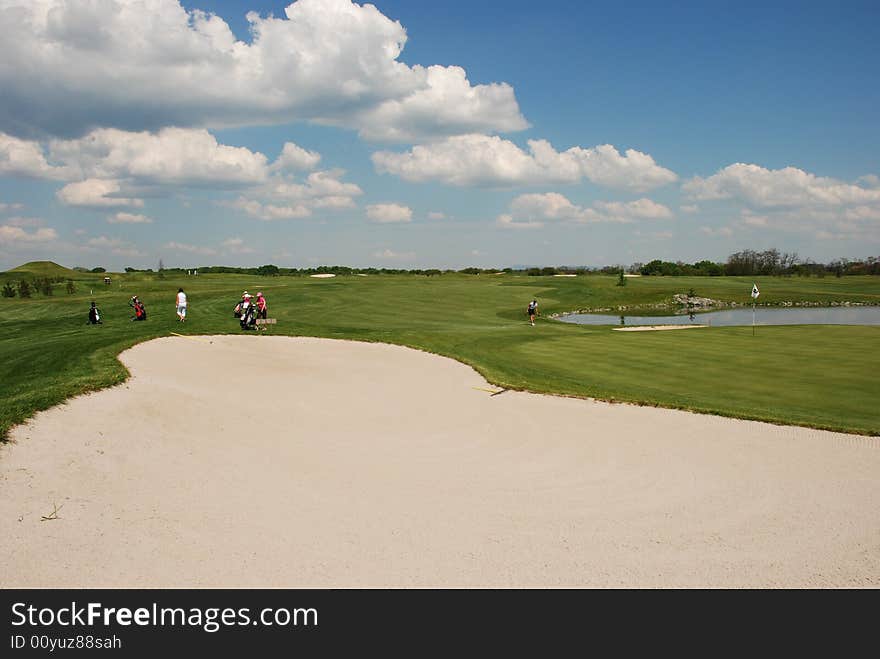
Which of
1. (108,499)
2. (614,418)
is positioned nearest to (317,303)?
(614,418)

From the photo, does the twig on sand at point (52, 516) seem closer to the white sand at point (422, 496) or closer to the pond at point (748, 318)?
the white sand at point (422, 496)

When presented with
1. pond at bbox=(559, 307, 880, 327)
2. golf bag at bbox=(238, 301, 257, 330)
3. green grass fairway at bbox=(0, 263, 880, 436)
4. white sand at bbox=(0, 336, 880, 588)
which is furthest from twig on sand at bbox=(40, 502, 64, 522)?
pond at bbox=(559, 307, 880, 327)

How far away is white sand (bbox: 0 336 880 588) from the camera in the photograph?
22.1 feet

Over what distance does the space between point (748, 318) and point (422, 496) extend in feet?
202

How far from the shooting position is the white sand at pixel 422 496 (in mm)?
6742

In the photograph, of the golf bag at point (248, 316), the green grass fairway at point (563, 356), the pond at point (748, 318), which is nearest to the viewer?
the green grass fairway at point (563, 356)

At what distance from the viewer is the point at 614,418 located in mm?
14141

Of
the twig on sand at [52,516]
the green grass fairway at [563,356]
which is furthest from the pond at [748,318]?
the twig on sand at [52,516]

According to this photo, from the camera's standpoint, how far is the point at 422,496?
8984mm

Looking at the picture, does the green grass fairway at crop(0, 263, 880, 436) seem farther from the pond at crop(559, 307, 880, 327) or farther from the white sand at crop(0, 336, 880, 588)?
the pond at crop(559, 307, 880, 327)

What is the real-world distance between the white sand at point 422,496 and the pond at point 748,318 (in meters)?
41.7

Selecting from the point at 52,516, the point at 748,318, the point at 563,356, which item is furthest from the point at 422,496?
the point at 748,318
